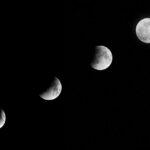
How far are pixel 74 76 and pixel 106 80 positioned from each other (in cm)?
53

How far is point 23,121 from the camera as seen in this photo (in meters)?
4.13

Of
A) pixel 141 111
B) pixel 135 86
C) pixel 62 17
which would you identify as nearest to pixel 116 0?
pixel 62 17

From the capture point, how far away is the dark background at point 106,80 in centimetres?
338

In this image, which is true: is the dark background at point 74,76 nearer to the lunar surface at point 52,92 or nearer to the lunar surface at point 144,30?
the lunar surface at point 52,92

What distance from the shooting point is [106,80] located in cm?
392

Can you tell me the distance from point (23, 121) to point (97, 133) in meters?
1.27

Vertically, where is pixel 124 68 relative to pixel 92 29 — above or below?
below

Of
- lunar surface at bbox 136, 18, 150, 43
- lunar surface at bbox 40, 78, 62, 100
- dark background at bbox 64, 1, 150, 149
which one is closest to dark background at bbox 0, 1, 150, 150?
dark background at bbox 64, 1, 150, 149

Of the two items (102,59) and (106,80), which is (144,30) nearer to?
(102,59)

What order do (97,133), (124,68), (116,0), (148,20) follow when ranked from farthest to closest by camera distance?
1. (97,133)
2. (124,68)
3. (116,0)
4. (148,20)

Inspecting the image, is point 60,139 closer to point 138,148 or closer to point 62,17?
point 138,148

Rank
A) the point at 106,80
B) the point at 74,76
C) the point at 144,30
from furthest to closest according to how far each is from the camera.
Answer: the point at 106,80, the point at 74,76, the point at 144,30

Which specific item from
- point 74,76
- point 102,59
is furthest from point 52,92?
point 74,76

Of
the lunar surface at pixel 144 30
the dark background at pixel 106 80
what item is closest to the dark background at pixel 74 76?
the dark background at pixel 106 80
